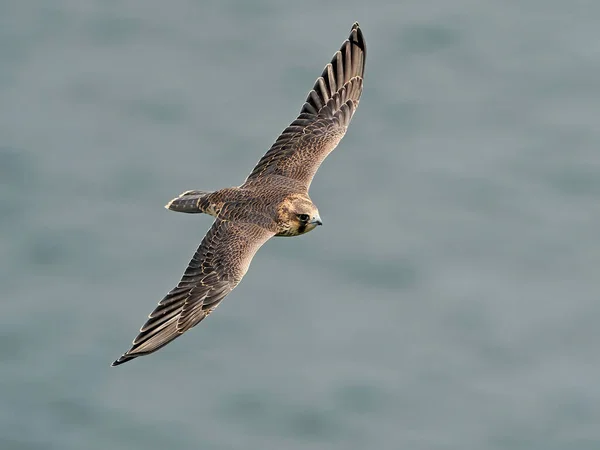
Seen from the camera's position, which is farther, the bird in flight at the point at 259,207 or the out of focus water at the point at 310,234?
the out of focus water at the point at 310,234

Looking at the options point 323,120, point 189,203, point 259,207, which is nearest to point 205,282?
point 259,207

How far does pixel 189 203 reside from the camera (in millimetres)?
18359

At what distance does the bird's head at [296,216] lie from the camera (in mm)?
17391

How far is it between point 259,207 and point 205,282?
126cm

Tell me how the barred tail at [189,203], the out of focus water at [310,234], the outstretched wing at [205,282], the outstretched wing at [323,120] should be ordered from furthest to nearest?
the out of focus water at [310,234] → the outstretched wing at [323,120] → the barred tail at [189,203] → the outstretched wing at [205,282]

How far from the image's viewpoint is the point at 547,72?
2820 cm

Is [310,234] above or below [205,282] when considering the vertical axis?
above

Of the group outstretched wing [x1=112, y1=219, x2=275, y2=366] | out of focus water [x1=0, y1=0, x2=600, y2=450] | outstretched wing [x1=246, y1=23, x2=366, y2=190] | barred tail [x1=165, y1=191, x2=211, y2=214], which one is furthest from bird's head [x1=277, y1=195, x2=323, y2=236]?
out of focus water [x1=0, y1=0, x2=600, y2=450]

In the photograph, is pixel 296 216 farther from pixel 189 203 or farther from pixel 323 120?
pixel 323 120

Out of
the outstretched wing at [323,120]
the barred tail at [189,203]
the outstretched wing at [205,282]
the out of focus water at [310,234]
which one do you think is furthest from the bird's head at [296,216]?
the out of focus water at [310,234]

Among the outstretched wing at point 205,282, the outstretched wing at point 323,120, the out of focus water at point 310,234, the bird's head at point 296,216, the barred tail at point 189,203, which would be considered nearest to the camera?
the outstretched wing at point 205,282

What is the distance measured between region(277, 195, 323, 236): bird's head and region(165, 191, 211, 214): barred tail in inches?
50.6

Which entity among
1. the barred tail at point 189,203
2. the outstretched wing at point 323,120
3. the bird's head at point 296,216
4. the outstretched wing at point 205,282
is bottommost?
the outstretched wing at point 205,282

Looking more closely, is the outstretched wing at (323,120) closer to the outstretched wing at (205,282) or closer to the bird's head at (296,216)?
the bird's head at (296,216)
